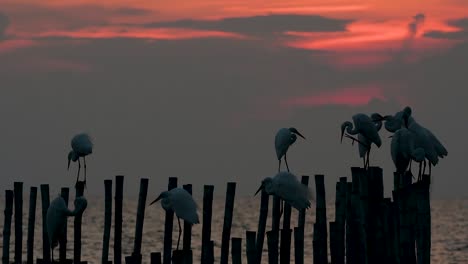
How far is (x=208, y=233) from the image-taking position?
18984 millimetres

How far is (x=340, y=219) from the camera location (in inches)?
754

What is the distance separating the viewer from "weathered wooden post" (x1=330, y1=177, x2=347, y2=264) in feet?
61.2

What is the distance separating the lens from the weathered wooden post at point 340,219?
734 inches

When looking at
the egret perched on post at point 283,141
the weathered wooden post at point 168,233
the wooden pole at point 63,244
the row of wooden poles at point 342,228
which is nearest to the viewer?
the row of wooden poles at point 342,228

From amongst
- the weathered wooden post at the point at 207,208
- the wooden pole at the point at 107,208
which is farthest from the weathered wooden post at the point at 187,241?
the wooden pole at the point at 107,208

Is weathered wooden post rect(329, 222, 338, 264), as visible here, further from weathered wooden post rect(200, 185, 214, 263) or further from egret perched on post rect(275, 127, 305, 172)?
egret perched on post rect(275, 127, 305, 172)

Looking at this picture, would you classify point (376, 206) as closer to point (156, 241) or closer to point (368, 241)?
point (368, 241)

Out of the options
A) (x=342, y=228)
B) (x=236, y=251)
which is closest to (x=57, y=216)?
(x=236, y=251)

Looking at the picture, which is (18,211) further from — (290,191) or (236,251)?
(236,251)

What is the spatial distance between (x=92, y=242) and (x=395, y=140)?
52.9m

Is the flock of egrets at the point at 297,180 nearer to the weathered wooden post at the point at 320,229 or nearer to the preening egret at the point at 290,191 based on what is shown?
the preening egret at the point at 290,191

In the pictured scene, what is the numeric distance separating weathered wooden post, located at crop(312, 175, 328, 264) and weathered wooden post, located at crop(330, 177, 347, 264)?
9.0 inches

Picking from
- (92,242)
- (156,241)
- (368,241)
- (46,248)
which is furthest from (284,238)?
(156,241)

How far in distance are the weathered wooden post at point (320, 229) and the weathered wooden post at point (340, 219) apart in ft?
0.75
